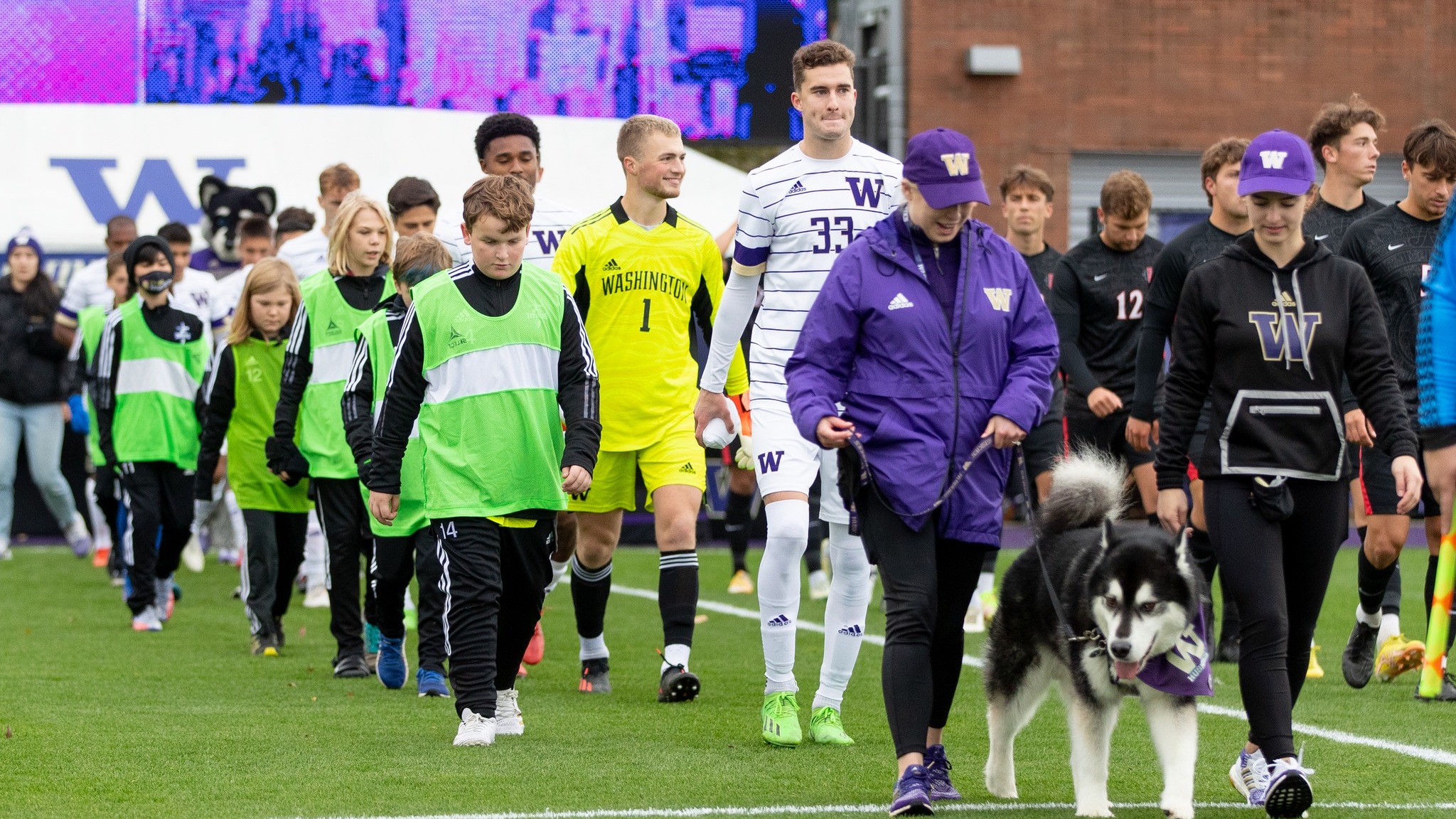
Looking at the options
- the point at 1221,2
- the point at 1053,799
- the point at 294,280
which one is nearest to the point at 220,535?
the point at 294,280

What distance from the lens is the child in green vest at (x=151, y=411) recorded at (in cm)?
1064

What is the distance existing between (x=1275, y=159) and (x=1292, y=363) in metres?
0.58

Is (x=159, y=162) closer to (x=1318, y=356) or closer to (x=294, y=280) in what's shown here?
(x=294, y=280)

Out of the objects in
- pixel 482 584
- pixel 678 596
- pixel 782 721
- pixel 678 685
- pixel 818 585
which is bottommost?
pixel 818 585

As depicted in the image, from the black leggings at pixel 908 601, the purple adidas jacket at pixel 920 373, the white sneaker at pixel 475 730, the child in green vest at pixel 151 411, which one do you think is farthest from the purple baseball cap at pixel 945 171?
the child in green vest at pixel 151 411

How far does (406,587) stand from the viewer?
8.52m

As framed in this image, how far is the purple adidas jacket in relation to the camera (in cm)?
553

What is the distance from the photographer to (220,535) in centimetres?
1535

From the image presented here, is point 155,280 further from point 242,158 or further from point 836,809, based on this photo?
point 242,158

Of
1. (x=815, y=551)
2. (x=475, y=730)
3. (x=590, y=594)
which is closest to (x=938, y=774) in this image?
(x=475, y=730)

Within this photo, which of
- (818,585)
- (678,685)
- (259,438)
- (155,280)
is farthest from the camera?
(818,585)

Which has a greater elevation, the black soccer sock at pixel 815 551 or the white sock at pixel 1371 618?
the white sock at pixel 1371 618

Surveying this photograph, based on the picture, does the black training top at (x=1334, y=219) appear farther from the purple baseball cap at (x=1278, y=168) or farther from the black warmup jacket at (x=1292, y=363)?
the purple baseball cap at (x=1278, y=168)

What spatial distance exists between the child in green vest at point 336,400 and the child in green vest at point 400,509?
42 centimetres
